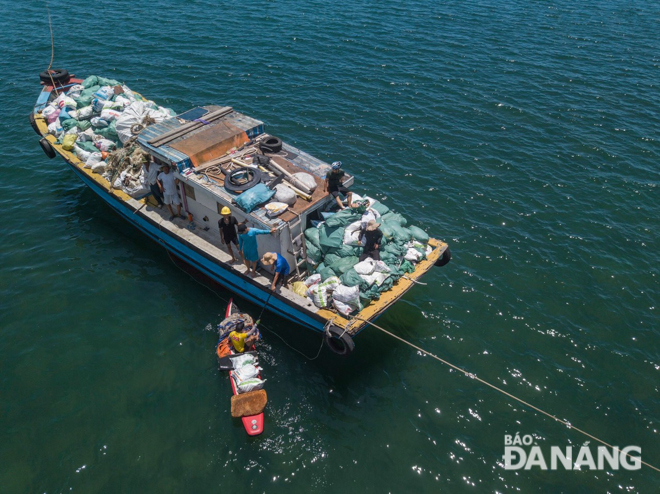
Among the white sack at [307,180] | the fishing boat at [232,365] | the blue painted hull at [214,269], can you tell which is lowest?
the fishing boat at [232,365]

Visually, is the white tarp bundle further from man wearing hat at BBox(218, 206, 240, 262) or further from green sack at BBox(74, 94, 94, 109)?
man wearing hat at BBox(218, 206, 240, 262)

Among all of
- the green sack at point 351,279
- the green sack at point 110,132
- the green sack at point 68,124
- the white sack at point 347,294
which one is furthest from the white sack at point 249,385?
the green sack at point 68,124

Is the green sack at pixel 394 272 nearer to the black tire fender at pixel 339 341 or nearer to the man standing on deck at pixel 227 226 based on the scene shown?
the black tire fender at pixel 339 341

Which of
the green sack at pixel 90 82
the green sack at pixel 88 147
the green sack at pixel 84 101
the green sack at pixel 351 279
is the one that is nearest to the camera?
the green sack at pixel 351 279

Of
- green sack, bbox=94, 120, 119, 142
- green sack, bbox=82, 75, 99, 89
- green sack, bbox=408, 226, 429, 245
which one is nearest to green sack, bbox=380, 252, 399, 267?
green sack, bbox=408, 226, 429, 245

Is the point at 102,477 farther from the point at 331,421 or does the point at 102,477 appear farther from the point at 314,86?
the point at 314,86

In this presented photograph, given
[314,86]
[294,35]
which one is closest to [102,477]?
[314,86]
